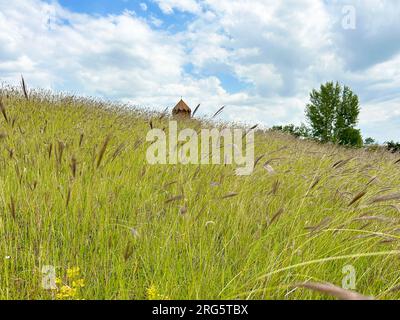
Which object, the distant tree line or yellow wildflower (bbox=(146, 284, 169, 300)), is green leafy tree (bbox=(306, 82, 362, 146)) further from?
yellow wildflower (bbox=(146, 284, 169, 300))

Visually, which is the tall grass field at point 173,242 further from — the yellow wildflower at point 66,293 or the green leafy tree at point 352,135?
the green leafy tree at point 352,135

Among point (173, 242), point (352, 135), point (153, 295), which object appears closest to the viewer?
point (153, 295)

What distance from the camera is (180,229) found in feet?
6.22

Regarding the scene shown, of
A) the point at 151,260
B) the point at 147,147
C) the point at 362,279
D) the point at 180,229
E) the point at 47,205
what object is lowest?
the point at 362,279

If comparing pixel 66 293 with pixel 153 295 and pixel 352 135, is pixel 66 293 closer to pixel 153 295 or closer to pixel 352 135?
pixel 153 295

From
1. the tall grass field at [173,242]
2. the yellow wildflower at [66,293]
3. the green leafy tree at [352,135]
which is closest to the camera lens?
the yellow wildflower at [66,293]

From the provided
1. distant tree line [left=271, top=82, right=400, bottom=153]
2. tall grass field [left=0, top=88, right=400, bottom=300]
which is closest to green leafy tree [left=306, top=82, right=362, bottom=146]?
distant tree line [left=271, top=82, right=400, bottom=153]

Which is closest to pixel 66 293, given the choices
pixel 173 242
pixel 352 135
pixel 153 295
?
pixel 153 295

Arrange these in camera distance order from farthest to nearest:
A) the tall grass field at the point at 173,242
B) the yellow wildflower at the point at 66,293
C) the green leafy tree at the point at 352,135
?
the green leafy tree at the point at 352,135, the tall grass field at the point at 173,242, the yellow wildflower at the point at 66,293

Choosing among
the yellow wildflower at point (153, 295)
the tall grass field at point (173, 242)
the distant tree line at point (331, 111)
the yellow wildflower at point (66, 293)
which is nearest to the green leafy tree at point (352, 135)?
the distant tree line at point (331, 111)

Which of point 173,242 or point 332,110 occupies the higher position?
point 332,110

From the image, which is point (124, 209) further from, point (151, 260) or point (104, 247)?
point (151, 260)
